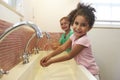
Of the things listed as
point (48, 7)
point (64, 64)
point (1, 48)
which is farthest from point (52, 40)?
point (1, 48)

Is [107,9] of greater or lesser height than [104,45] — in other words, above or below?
above

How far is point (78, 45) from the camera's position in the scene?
4.14 feet

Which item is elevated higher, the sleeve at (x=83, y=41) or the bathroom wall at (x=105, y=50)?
the sleeve at (x=83, y=41)

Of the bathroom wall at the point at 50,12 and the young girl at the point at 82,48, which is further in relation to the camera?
the bathroom wall at the point at 50,12

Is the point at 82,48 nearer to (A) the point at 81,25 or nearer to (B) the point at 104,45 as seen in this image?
(A) the point at 81,25

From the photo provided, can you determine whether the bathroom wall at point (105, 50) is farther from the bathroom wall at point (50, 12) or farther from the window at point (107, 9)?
the bathroom wall at point (50, 12)

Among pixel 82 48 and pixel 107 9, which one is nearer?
pixel 82 48

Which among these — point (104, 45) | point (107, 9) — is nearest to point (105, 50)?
point (104, 45)

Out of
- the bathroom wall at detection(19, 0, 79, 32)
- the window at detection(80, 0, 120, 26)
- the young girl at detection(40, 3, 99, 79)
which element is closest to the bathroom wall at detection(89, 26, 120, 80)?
the window at detection(80, 0, 120, 26)

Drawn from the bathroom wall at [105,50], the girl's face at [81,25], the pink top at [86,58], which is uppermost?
the girl's face at [81,25]

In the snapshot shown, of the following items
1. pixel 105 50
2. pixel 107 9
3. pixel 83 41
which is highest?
pixel 107 9

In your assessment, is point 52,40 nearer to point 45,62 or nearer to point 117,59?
point 117,59

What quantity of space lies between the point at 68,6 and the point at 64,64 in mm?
1217

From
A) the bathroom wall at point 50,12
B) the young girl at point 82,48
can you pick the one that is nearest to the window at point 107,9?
the bathroom wall at point 50,12
